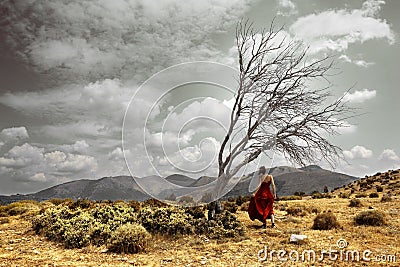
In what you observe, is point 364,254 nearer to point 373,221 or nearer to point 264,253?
point 264,253

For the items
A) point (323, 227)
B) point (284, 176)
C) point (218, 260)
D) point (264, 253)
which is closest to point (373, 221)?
point (323, 227)

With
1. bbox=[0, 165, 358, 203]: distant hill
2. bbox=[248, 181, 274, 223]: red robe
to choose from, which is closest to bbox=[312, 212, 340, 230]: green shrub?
bbox=[248, 181, 274, 223]: red robe

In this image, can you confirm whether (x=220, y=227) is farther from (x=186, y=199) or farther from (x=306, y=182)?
(x=306, y=182)

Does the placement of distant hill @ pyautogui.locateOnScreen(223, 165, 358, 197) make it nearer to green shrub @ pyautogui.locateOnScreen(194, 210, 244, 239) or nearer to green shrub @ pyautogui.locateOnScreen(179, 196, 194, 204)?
green shrub @ pyautogui.locateOnScreen(194, 210, 244, 239)

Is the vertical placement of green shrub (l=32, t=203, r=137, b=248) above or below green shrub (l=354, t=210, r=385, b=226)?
below

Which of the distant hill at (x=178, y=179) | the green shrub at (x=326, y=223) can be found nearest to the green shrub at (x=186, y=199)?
the distant hill at (x=178, y=179)

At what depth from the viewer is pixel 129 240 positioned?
11461mm

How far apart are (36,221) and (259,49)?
1332cm

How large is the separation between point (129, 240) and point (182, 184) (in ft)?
9.15

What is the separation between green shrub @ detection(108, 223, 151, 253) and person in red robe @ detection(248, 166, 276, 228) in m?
5.36

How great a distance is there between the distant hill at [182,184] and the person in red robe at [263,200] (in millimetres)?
402

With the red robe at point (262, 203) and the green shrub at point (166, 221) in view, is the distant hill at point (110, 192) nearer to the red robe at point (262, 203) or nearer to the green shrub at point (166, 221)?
the green shrub at point (166, 221)

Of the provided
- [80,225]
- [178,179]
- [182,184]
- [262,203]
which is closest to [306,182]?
[262,203]

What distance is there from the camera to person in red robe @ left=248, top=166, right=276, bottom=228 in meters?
14.9
